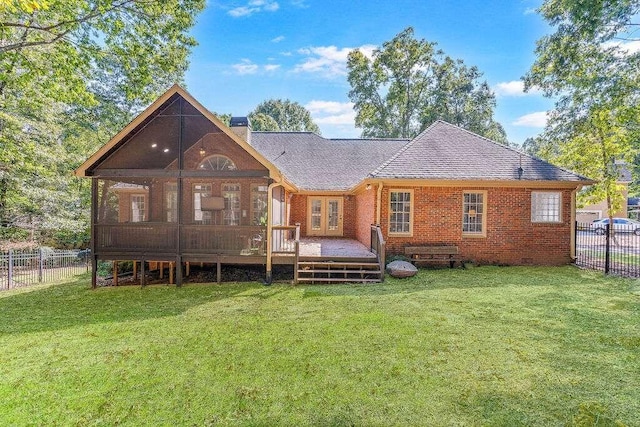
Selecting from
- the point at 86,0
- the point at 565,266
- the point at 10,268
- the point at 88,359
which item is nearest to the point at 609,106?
the point at 565,266

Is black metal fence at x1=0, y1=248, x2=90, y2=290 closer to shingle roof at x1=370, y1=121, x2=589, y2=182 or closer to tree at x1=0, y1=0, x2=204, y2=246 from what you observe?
tree at x1=0, y1=0, x2=204, y2=246

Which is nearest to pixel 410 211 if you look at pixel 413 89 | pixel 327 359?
pixel 327 359

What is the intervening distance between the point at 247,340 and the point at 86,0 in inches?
424

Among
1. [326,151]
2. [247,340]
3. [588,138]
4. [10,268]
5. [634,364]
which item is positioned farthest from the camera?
[326,151]

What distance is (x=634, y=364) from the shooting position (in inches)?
177

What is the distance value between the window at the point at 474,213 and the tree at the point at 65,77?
37.2ft

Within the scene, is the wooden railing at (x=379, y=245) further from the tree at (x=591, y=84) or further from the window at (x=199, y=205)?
the tree at (x=591, y=84)

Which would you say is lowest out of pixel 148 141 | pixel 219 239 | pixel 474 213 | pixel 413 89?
pixel 219 239

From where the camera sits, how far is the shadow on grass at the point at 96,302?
666cm

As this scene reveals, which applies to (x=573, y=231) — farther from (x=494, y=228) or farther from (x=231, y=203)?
(x=231, y=203)

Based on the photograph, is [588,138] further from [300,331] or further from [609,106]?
[300,331]

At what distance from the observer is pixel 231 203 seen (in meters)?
12.9

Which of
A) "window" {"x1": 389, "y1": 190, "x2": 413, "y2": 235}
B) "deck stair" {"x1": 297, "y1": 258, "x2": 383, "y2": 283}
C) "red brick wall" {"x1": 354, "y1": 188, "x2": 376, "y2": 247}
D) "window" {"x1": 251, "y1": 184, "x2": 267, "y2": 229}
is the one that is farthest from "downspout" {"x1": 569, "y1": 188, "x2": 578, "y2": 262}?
"window" {"x1": 251, "y1": 184, "x2": 267, "y2": 229}

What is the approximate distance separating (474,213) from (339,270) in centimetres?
560
